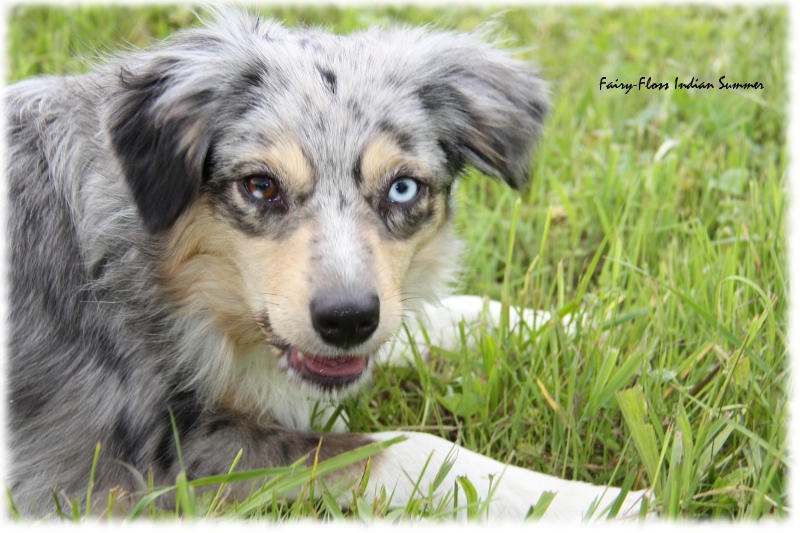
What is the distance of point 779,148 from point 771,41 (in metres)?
1.29

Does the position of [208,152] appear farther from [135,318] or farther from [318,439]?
[318,439]

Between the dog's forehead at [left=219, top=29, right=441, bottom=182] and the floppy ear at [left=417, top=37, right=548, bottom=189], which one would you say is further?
the floppy ear at [left=417, top=37, right=548, bottom=189]

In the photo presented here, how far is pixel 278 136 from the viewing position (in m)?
2.98

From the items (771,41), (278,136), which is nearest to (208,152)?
(278,136)

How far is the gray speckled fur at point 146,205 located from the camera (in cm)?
302

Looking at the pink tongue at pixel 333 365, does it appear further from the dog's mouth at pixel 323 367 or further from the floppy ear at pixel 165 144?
the floppy ear at pixel 165 144

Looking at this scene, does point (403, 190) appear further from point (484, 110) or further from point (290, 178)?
point (484, 110)

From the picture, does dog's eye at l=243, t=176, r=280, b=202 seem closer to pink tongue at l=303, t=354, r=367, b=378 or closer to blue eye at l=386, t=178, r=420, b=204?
blue eye at l=386, t=178, r=420, b=204

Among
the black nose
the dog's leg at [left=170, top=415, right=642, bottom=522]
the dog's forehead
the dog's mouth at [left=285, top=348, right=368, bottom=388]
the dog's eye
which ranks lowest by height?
the dog's leg at [left=170, top=415, right=642, bottom=522]

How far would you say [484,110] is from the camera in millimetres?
3473

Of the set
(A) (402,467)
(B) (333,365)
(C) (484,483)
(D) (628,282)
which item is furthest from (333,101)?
(D) (628,282)

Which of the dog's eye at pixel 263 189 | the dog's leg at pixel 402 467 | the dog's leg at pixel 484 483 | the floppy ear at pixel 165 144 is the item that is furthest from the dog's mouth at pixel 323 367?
the floppy ear at pixel 165 144

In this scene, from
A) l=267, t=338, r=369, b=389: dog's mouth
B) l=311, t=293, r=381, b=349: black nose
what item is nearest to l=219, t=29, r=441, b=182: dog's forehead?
l=311, t=293, r=381, b=349: black nose

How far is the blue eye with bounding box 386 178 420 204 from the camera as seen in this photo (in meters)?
3.14
